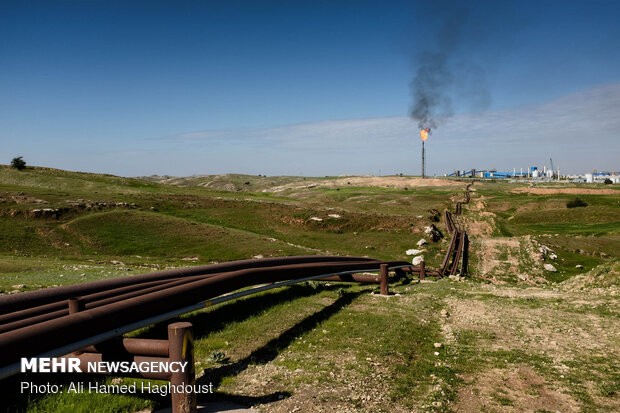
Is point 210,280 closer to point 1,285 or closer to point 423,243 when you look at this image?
point 1,285

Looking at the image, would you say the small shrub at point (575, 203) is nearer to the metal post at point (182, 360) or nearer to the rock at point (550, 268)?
the rock at point (550, 268)

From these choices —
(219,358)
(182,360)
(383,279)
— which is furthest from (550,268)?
(182,360)

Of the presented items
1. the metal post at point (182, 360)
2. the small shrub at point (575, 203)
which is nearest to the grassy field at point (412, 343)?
the metal post at point (182, 360)

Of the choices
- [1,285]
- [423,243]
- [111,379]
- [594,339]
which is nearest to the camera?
[111,379]

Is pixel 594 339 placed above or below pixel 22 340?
below

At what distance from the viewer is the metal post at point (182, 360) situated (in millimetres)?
5625

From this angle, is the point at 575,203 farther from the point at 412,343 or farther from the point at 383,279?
the point at 412,343

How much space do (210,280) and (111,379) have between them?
3248 millimetres

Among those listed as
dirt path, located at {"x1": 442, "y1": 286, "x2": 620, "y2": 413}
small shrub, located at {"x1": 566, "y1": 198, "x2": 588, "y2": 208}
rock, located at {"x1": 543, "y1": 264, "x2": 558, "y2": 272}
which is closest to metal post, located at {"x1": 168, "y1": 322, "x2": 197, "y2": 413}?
dirt path, located at {"x1": 442, "y1": 286, "x2": 620, "y2": 413}

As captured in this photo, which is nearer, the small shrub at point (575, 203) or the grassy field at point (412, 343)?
the grassy field at point (412, 343)

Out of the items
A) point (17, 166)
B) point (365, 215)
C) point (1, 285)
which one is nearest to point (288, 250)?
point (365, 215)

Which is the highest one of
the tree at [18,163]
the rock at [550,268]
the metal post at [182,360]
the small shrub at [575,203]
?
A: the tree at [18,163]

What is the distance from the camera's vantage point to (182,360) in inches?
223

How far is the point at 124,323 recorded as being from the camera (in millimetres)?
6969
